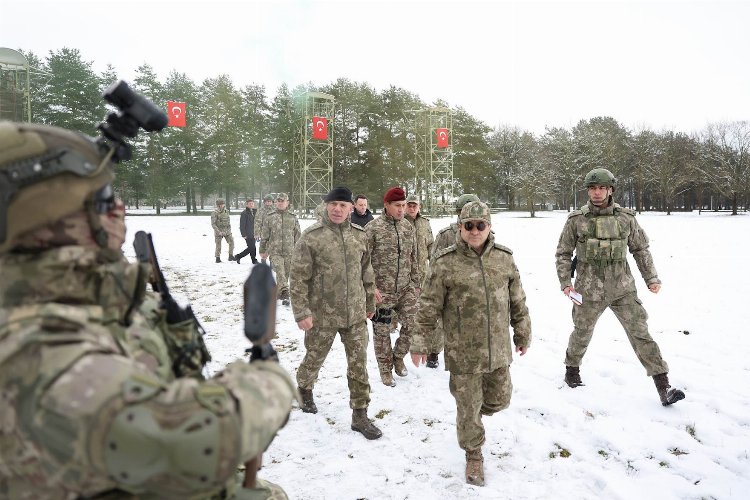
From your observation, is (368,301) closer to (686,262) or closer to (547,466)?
(547,466)

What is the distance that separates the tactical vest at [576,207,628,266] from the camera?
505 centimetres

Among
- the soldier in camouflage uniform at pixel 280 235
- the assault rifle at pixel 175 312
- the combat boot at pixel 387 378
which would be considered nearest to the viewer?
the assault rifle at pixel 175 312

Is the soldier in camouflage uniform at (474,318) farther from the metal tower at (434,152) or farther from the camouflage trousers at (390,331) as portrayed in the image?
the metal tower at (434,152)

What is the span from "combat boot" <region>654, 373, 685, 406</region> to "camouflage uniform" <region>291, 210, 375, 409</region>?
10.3 feet

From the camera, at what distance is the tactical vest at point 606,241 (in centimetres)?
505

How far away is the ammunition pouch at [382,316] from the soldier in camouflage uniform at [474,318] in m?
2.00

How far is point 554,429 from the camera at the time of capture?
4320 mm

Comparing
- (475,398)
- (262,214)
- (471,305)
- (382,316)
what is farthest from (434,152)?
(475,398)

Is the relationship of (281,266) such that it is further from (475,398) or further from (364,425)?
(475,398)

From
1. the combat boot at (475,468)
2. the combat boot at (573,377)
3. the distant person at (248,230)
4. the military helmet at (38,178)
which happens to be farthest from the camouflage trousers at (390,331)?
the distant person at (248,230)

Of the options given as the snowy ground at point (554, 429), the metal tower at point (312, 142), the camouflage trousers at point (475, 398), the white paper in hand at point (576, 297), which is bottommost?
the snowy ground at point (554, 429)

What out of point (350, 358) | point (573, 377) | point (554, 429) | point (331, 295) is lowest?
point (554, 429)

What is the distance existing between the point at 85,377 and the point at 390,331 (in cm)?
530

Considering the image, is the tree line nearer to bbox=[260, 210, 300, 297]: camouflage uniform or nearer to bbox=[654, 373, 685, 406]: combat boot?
bbox=[260, 210, 300, 297]: camouflage uniform
